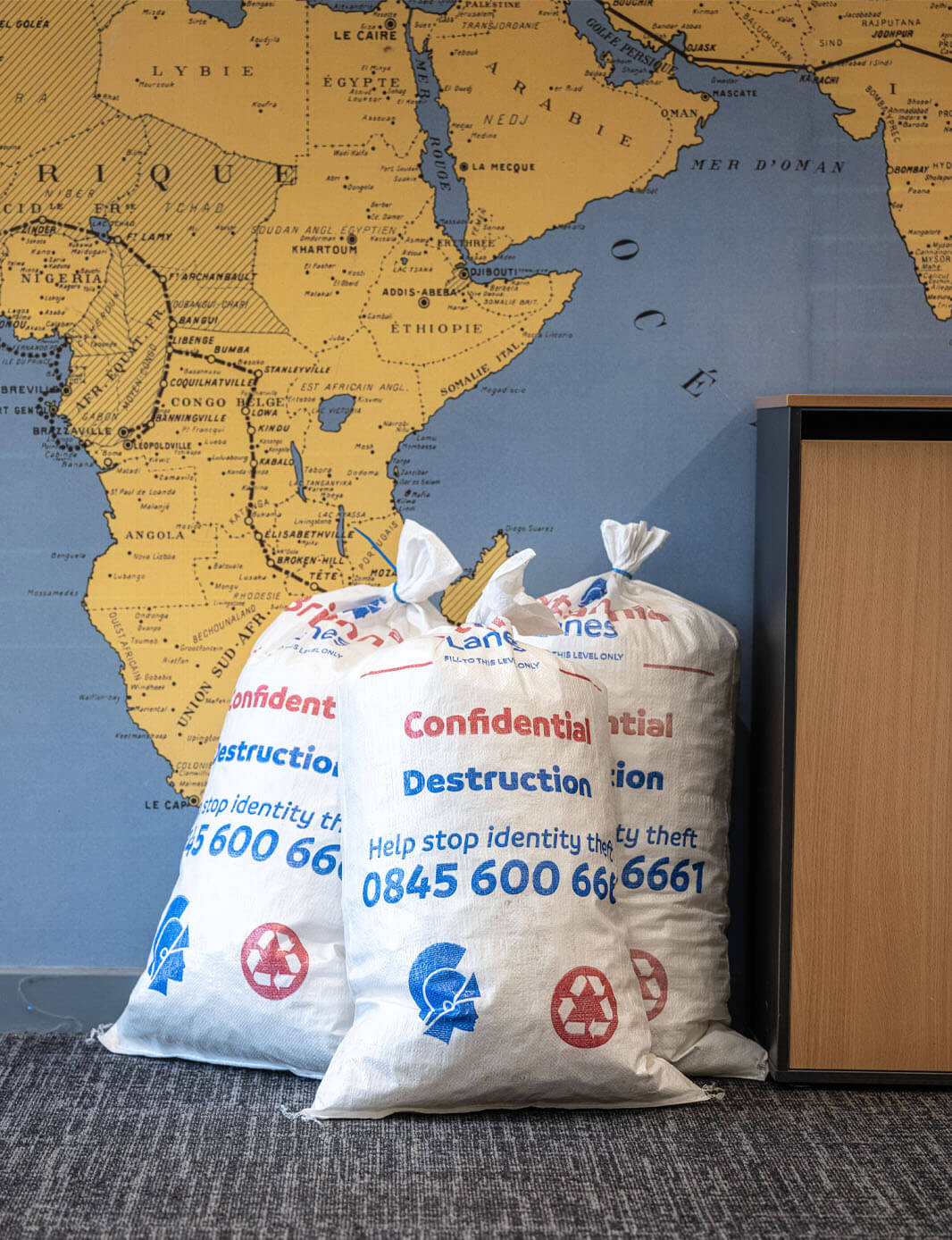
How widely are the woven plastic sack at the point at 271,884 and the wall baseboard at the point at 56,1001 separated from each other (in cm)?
13

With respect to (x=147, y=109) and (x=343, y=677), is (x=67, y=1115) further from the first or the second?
(x=147, y=109)

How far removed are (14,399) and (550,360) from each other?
97 cm

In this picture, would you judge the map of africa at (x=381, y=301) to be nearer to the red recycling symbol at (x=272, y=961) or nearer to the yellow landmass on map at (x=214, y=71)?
the yellow landmass on map at (x=214, y=71)

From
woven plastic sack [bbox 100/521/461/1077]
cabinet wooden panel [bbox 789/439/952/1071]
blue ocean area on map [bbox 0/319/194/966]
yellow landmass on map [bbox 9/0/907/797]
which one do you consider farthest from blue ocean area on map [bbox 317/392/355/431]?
cabinet wooden panel [bbox 789/439/952/1071]

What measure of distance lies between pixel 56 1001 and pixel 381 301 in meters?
1.40

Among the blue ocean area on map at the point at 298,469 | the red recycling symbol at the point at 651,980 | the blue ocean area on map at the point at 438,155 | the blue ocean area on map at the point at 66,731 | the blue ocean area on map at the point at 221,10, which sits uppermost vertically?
the blue ocean area on map at the point at 221,10

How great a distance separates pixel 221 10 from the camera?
6.63 feet

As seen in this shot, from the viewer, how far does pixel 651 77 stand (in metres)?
2.02

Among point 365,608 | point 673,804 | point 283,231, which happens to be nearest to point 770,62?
point 283,231

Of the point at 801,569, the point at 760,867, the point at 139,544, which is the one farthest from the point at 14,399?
the point at 760,867

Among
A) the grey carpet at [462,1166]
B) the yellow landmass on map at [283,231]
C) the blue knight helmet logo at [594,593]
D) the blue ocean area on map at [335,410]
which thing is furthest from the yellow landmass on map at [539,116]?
the grey carpet at [462,1166]

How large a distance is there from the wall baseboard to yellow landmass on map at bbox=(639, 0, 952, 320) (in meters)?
1.97

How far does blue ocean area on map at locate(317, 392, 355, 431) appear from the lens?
6.76 ft

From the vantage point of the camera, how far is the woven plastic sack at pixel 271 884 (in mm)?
1737
